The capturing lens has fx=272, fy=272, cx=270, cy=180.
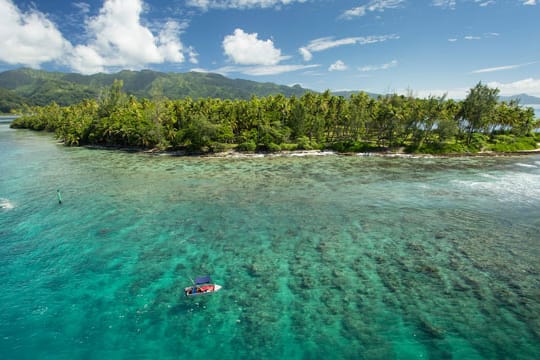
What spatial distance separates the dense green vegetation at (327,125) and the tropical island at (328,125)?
0.25m

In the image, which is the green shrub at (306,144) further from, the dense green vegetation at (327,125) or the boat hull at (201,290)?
the boat hull at (201,290)

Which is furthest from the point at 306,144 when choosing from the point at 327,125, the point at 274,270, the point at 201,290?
the point at 201,290

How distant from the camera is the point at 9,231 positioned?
103ft

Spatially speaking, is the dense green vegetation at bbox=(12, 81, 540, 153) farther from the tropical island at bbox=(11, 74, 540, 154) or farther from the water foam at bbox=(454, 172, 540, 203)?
the water foam at bbox=(454, 172, 540, 203)

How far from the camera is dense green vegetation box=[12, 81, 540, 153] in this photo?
80.8 meters

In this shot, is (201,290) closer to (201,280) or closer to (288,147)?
(201,280)

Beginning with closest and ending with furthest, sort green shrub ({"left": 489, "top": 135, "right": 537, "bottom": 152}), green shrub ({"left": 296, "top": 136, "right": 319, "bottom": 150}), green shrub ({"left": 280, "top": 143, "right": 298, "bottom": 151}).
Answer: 1. green shrub ({"left": 489, "top": 135, "right": 537, "bottom": 152})
2. green shrub ({"left": 296, "top": 136, "right": 319, "bottom": 150})
3. green shrub ({"left": 280, "top": 143, "right": 298, "bottom": 151})

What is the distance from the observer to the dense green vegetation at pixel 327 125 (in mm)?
80750

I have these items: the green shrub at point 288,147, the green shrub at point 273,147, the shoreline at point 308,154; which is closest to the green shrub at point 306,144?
the green shrub at point 288,147

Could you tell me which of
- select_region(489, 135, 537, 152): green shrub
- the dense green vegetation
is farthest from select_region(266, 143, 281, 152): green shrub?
select_region(489, 135, 537, 152): green shrub

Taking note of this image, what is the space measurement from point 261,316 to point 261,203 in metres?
22.3

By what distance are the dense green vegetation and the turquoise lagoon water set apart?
3601cm

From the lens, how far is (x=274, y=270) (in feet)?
77.3

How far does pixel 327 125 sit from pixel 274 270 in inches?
3076
